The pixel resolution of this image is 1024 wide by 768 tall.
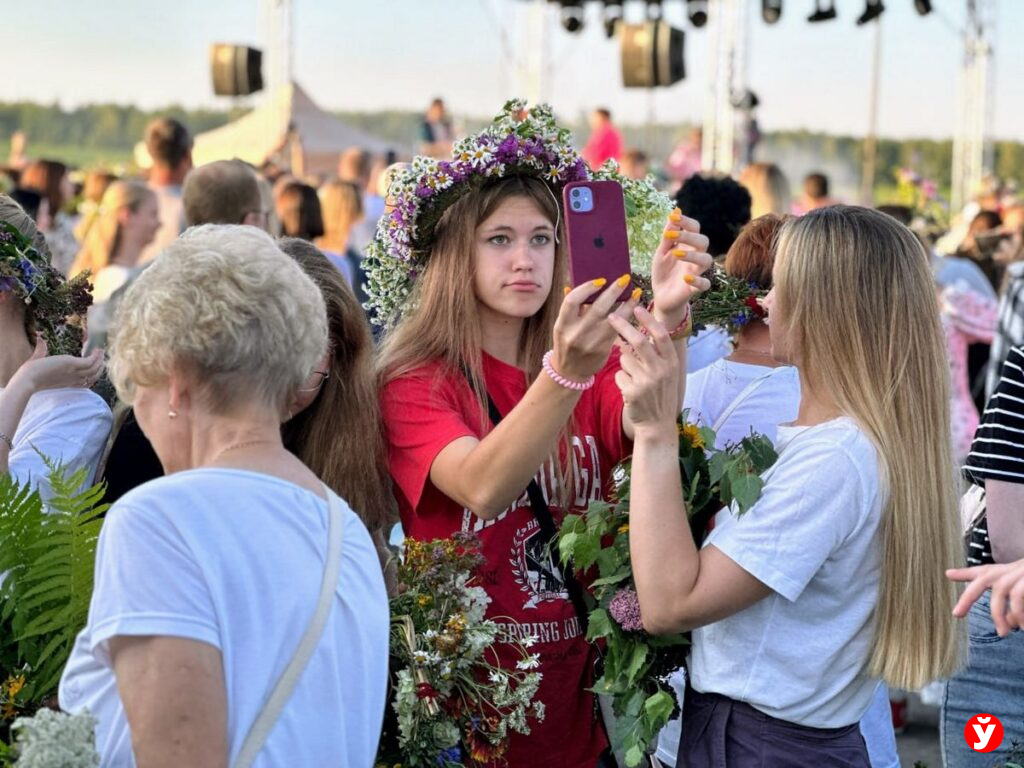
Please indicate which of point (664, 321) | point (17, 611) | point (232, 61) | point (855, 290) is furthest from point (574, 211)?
point (232, 61)

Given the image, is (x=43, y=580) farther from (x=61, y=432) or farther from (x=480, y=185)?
(x=480, y=185)

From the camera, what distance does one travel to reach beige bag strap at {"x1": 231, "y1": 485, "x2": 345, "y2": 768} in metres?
1.77

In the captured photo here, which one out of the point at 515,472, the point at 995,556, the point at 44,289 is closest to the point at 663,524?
the point at 515,472

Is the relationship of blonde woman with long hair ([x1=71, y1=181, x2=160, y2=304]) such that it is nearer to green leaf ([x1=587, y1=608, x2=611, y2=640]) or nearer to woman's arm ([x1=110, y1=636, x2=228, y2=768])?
green leaf ([x1=587, y1=608, x2=611, y2=640])

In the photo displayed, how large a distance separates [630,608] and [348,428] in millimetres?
A: 740

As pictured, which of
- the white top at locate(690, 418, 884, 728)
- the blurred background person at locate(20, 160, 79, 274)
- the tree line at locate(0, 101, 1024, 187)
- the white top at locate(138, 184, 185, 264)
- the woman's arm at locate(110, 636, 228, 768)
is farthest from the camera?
the tree line at locate(0, 101, 1024, 187)

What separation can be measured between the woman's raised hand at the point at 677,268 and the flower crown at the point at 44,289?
1.28 m

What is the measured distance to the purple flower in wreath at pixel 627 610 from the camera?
2479 mm

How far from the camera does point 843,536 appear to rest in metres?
2.28

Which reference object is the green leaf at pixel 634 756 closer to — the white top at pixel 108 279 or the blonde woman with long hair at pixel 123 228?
the white top at pixel 108 279

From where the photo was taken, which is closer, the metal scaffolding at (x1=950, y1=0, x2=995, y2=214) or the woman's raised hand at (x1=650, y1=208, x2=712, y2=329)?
the woman's raised hand at (x1=650, y1=208, x2=712, y2=329)

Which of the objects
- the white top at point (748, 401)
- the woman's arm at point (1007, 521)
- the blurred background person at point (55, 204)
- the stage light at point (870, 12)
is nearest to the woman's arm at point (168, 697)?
the white top at point (748, 401)

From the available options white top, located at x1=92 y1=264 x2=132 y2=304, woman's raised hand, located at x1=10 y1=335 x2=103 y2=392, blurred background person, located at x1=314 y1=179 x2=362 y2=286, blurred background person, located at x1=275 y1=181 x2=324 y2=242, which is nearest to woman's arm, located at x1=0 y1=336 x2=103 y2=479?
woman's raised hand, located at x1=10 y1=335 x2=103 y2=392

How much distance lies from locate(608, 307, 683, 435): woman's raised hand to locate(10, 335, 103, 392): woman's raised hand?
1.24 metres
